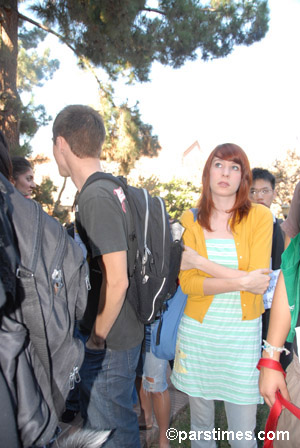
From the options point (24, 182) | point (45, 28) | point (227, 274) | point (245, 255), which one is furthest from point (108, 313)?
point (45, 28)

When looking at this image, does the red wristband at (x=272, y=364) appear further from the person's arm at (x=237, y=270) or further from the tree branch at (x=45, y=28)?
the tree branch at (x=45, y=28)

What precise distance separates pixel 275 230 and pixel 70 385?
1792 millimetres

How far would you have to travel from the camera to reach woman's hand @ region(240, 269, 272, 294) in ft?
6.26

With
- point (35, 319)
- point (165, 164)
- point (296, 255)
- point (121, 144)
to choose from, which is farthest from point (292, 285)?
point (165, 164)

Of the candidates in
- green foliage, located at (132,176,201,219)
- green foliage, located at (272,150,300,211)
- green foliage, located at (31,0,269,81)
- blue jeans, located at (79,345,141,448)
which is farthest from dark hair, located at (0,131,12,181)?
green foliage, located at (272,150,300,211)

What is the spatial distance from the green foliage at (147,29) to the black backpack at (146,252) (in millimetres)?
5769

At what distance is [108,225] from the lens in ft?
5.07

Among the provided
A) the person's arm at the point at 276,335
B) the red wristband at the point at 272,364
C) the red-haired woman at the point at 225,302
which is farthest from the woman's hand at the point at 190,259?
the red wristband at the point at 272,364

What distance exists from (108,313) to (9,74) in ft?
18.2

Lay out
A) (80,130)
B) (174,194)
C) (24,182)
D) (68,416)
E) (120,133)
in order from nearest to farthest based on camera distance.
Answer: (80,130) → (68,416) → (24,182) → (120,133) → (174,194)

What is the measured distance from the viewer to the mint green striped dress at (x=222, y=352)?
1899mm

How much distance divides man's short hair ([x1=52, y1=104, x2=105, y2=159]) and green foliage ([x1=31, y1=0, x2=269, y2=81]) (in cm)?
531

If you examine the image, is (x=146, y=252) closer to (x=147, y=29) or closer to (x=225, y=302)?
(x=225, y=302)

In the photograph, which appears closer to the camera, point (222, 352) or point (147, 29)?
point (222, 352)
